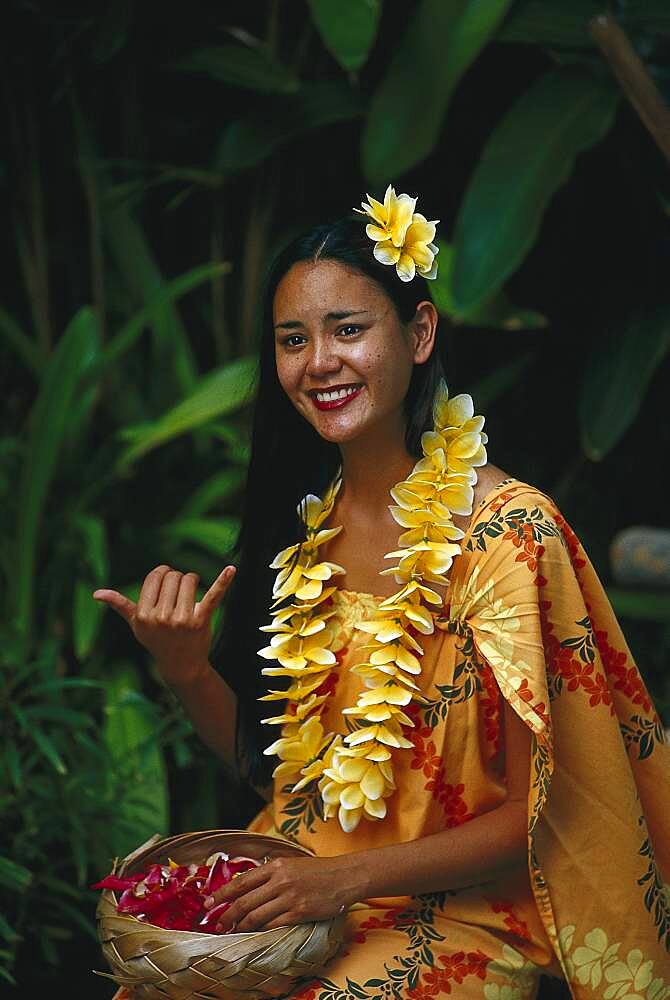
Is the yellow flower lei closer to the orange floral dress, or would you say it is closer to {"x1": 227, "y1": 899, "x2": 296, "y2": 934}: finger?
the orange floral dress

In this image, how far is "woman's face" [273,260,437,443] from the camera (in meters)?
1.47

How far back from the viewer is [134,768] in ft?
7.85

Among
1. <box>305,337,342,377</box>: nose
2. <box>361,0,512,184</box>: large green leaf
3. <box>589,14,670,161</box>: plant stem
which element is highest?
<box>361,0,512,184</box>: large green leaf

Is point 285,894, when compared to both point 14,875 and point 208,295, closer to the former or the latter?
point 14,875

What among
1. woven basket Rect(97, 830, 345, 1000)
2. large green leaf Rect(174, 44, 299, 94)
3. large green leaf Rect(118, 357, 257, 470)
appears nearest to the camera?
woven basket Rect(97, 830, 345, 1000)

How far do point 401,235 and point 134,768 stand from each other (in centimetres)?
132

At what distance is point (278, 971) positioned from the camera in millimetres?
1306

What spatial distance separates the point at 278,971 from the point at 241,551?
62 centimetres

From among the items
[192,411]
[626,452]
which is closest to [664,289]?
[626,452]

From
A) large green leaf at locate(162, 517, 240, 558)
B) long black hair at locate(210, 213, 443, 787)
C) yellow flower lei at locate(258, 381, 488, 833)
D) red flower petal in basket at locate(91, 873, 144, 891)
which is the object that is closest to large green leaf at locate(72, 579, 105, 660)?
large green leaf at locate(162, 517, 240, 558)

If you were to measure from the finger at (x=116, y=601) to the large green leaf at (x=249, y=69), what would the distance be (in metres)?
1.82

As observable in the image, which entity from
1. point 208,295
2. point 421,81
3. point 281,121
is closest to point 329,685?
point 421,81

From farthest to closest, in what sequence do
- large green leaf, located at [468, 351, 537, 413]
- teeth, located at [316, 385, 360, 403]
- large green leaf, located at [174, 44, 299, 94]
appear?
large green leaf, located at [468, 351, 537, 413], large green leaf, located at [174, 44, 299, 94], teeth, located at [316, 385, 360, 403]

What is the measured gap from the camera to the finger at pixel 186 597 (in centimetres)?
151
